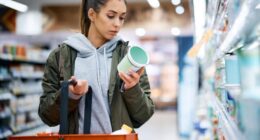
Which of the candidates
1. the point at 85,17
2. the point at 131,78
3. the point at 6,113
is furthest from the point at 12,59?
the point at 131,78

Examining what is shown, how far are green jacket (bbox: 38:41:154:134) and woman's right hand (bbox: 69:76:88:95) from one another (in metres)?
0.07

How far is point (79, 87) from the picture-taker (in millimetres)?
1488

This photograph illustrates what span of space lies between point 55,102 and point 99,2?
47cm

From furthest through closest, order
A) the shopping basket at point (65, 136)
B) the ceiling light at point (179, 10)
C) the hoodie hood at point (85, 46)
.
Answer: the ceiling light at point (179, 10) < the hoodie hood at point (85, 46) < the shopping basket at point (65, 136)

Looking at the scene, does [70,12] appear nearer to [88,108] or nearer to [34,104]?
[34,104]

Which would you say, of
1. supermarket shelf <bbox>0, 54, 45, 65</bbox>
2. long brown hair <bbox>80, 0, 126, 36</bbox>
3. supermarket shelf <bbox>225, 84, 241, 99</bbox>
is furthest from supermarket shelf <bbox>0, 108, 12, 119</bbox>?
supermarket shelf <bbox>225, 84, 241, 99</bbox>

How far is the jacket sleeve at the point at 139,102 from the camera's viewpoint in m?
1.55

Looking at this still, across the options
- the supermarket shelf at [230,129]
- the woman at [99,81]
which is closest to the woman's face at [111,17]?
the woman at [99,81]

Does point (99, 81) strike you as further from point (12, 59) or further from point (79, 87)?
point (12, 59)

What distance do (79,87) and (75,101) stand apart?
10 cm

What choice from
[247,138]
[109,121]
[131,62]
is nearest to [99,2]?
[131,62]

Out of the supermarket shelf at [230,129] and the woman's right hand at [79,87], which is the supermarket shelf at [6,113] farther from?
the supermarket shelf at [230,129]

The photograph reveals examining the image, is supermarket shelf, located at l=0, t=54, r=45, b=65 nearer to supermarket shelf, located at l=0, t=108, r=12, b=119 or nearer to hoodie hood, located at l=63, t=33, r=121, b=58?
supermarket shelf, located at l=0, t=108, r=12, b=119

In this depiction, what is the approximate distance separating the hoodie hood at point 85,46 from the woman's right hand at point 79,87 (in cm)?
20
